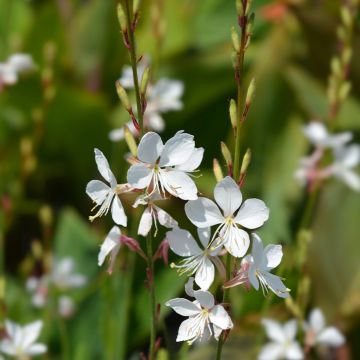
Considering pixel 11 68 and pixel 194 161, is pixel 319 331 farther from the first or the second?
pixel 11 68

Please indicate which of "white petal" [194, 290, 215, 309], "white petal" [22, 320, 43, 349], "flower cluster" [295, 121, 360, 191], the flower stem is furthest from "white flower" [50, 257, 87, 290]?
"white petal" [194, 290, 215, 309]

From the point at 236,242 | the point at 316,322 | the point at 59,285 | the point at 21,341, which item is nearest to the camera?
the point at 236,242

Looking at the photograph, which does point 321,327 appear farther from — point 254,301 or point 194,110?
point 194,110

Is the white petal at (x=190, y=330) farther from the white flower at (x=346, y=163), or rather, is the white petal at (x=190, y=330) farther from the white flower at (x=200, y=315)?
the white flower at (x=346, y=163)

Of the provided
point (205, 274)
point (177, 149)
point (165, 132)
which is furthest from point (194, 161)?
point (165, 132)

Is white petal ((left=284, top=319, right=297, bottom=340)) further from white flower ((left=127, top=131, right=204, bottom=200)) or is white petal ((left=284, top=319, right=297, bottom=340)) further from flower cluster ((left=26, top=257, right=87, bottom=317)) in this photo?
white flower ((left=127, top=131, right=204, bottom=200))

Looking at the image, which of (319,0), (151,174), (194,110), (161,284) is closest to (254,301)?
(161,284)

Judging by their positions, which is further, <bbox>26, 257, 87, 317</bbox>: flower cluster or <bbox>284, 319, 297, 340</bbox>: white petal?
<bbox>26, 257, 87, 317</bbox>: flower cluster
